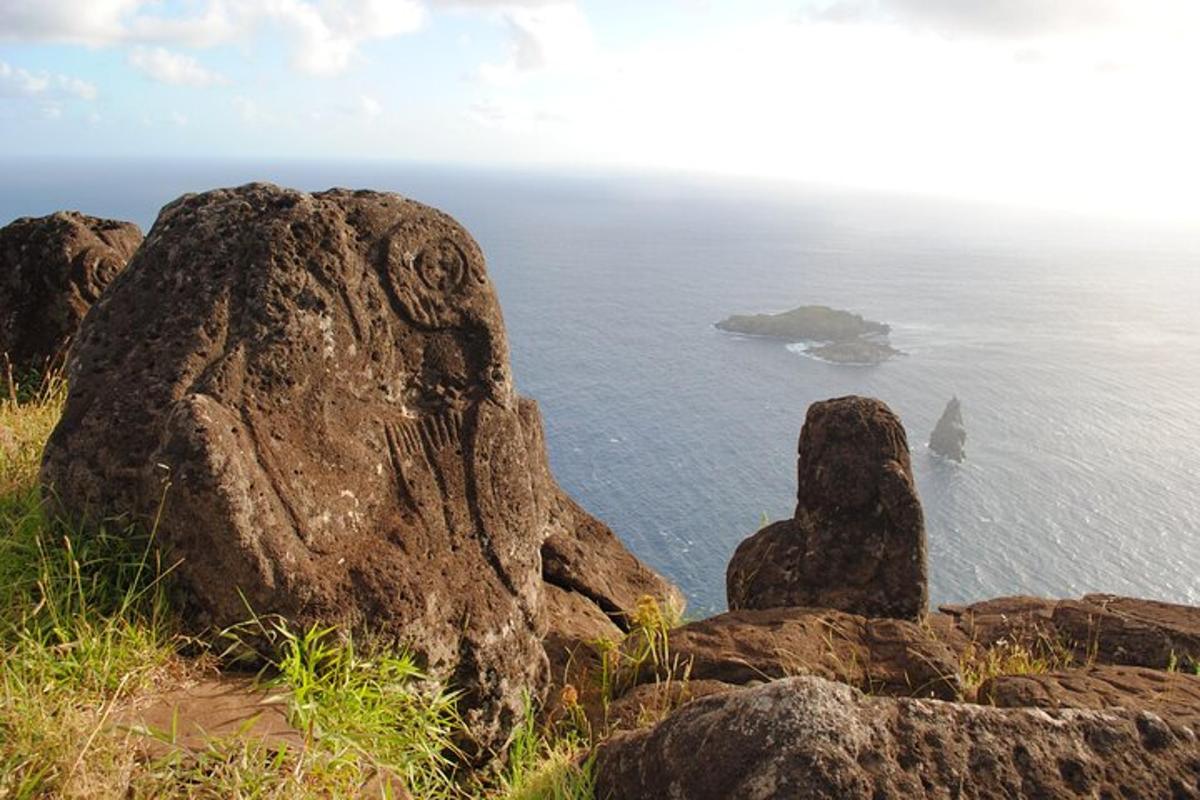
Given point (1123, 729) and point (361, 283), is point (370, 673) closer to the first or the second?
point (361, 283)

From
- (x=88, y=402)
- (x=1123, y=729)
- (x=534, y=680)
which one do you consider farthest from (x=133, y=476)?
(x=1123, y=729)

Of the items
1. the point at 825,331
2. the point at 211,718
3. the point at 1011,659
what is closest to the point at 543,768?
the point at 211,718

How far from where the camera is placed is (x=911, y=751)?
3639mm

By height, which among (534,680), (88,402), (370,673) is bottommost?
(534,680)

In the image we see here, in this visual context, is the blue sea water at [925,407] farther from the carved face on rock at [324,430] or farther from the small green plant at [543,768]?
the small green plant at [543,768]

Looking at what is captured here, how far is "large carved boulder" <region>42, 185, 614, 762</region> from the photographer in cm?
545

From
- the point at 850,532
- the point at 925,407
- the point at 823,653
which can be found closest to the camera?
the point at 823,653

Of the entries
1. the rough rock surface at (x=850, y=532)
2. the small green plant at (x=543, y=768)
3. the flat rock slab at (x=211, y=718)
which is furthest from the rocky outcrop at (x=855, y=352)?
the flat rock slab at (x=211, y=718)

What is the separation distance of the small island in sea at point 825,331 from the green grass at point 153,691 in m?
92.3

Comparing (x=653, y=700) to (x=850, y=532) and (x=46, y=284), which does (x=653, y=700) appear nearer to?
(x=850, y=532)

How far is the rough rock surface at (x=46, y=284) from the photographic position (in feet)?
41.0

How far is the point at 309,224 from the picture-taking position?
6762 millimetres

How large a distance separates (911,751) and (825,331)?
103 m

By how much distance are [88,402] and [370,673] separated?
267cm
